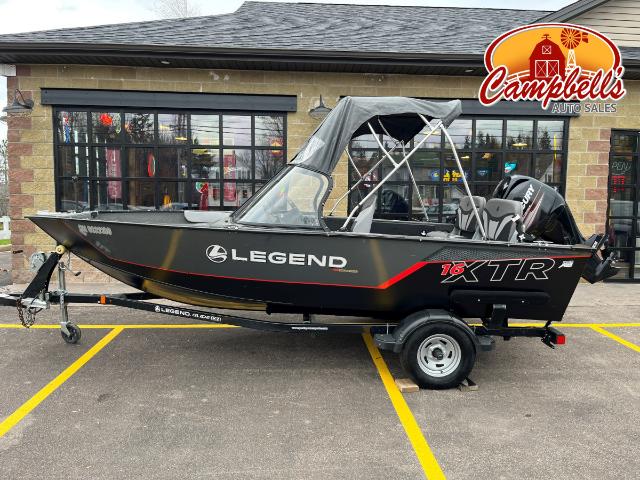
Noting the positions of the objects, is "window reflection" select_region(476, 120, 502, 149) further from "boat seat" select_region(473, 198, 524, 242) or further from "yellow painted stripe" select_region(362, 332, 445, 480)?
"yellow painted stripe" select_region(362, 332, 445, 480)

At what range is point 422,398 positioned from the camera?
13.3ft

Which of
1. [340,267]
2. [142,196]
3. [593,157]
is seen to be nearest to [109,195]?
[142,196]

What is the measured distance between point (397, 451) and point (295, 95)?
6.92 m

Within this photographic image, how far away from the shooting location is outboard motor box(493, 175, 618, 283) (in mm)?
4641

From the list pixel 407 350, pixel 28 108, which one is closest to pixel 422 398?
pixel 407 350

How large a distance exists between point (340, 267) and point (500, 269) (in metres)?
1.42

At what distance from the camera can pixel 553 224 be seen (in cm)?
475

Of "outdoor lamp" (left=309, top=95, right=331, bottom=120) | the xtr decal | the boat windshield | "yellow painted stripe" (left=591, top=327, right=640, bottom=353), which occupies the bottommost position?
"yellow painted stripe" (left=591, top=327, right=640, bottom=353)

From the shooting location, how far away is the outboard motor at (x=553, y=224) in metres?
4.64

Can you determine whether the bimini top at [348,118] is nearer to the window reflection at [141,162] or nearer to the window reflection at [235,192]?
the window reflection at [235,192]

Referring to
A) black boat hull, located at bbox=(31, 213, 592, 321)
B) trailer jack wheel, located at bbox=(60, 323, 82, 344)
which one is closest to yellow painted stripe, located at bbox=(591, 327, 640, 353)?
black boat hull, located at bbox=(31, 213, 592, 321)

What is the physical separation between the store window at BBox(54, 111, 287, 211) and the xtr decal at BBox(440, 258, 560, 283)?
5382mm

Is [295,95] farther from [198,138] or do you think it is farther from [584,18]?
[584,18]

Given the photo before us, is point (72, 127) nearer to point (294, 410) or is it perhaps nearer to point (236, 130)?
point (236, 130)
